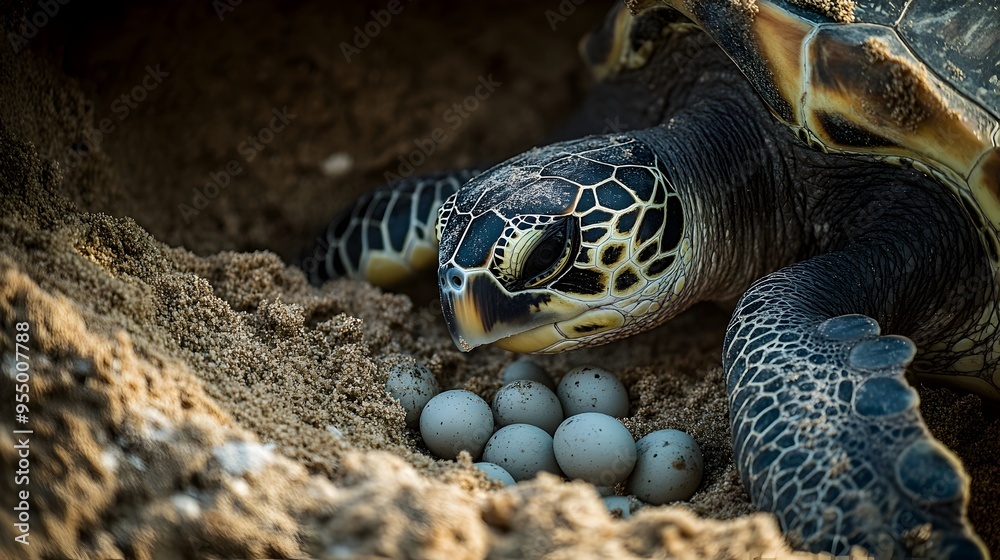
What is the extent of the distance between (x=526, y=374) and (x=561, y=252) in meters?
0.51

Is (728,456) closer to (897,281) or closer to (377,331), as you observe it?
(897,281)

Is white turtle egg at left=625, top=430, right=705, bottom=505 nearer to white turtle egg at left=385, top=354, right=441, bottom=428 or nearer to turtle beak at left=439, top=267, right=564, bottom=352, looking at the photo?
turtle beak at left=439, top=267, right=564, bottom=352

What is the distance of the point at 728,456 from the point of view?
6.19ft

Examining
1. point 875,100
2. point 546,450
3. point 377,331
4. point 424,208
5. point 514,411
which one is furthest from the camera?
point 424,208

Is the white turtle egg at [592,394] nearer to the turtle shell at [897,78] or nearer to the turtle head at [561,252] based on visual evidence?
the turtle head at [561,252]

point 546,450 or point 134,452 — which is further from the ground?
point 134,452

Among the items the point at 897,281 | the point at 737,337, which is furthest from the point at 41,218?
the point at 897,281

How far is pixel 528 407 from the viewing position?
2.04 metres

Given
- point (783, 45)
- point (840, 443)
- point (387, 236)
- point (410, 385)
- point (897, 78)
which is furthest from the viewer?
point (387, 236)

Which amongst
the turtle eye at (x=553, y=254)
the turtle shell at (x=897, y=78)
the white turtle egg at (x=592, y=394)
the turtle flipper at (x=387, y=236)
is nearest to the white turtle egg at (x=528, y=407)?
the white turtle egg at (x=592, y=394)

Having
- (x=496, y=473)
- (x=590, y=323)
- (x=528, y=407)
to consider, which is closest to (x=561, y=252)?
(x=590, y=323)

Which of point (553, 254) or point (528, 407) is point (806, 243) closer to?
point (553, 254)

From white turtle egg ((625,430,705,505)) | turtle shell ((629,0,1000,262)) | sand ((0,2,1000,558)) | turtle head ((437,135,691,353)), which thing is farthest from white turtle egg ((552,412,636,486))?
turtle shell ((629,0,1000,262))

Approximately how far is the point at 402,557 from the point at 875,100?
1.45 meters
